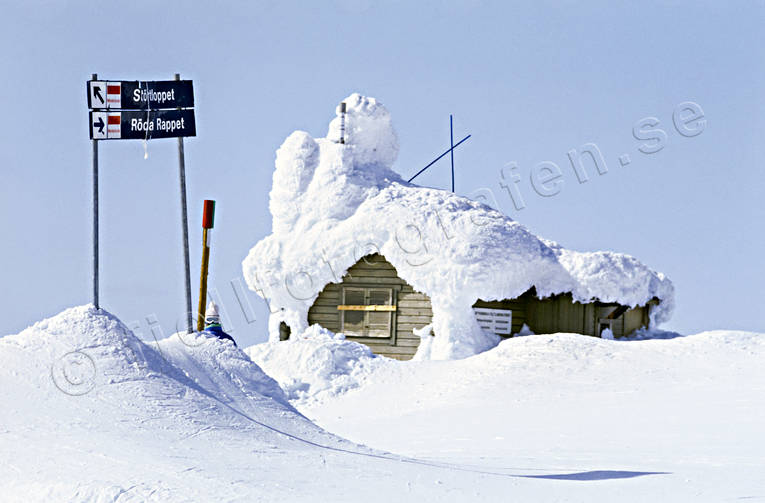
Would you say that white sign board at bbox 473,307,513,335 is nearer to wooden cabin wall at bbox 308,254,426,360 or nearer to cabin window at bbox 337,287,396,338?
wooden cabin wall at bbox 308,254,426,360

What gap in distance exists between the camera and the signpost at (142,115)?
11.1m

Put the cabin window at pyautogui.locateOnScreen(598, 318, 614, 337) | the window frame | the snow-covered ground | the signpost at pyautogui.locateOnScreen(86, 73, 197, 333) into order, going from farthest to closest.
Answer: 1. the cabin window at pyautogui.locateOnScreen(598, 318, 614, 337)
2. the window frame
3. the signpost at pyautogui.locateOnScreen(86, 73, 197, 333)
4. the snow-covered ground

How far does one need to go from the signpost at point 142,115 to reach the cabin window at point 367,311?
28.7ft

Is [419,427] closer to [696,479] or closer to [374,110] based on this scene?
[696,479]

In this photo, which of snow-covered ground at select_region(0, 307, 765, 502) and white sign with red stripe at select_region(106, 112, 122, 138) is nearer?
snow-covered ground at select_region(0, 307, 765, 502)

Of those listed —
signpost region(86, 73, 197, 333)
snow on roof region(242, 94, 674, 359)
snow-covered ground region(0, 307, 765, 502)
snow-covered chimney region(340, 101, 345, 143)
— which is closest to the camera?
snow-covered ground region(0, 307, 765, 502)

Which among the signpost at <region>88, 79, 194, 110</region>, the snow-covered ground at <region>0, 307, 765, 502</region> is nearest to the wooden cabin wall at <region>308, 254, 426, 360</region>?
the snow-covered ground at <region>0, 307, 765, 502</region>

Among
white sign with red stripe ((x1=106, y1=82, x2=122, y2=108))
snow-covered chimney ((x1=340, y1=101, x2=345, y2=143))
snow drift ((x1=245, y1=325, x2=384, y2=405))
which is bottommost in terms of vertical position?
snow drift ((x1=245, y1=325, x2=384, y2=405))

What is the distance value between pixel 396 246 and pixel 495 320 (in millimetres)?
2639

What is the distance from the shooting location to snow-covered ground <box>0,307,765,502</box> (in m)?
7.95

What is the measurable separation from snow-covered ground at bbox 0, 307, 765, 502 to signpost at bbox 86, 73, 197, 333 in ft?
3.44

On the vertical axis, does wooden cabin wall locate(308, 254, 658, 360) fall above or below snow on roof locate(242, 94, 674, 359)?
below

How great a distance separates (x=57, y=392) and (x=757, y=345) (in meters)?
13.0

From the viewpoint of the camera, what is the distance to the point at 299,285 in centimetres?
2119
